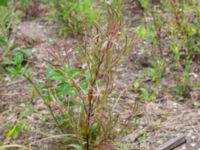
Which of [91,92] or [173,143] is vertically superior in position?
[91,92]

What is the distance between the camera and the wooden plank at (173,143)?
198 centimetres

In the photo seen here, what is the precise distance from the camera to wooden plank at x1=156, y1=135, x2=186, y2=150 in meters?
1.98

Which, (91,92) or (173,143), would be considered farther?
(173,143)

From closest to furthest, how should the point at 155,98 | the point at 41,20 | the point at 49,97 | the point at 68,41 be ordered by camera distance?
the point at 49,97, the point at 155,98, the point at 68,41, the point at 41,20

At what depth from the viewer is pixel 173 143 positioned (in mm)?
2000

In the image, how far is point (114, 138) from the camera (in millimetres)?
2010

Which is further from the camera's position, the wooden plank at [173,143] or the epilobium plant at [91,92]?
the wooden plank at [173,143]

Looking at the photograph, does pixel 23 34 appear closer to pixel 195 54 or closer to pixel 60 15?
pixel 60 15

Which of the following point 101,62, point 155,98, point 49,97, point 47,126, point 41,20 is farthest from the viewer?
point 41,20

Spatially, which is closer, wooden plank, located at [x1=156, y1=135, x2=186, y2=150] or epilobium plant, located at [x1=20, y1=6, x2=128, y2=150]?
epilobium plant, located at [x1=20, y1=6, x2=128, y2=150]

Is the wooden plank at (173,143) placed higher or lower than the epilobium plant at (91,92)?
lower

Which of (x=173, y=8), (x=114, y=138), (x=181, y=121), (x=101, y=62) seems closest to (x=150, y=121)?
(x=181, y=121)

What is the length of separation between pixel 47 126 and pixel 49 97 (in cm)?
28

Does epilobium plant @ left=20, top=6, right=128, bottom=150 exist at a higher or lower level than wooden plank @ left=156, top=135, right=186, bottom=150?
higher
